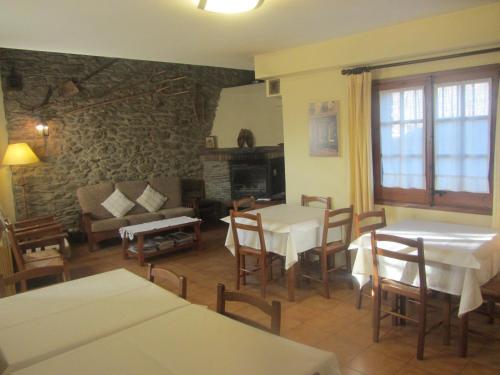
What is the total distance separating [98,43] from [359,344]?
3546 mm

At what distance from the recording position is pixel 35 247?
480cm

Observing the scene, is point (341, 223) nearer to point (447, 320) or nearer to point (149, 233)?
point (447, 320)

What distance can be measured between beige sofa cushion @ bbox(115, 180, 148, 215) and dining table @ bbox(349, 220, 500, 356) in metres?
4.40

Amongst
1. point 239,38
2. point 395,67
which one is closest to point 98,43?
point 239,38

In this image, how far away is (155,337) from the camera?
171 cm

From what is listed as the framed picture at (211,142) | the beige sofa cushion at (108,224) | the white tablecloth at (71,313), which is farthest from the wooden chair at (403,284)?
the framed picture at (211,142)

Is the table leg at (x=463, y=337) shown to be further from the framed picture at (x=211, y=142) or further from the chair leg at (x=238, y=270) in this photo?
the framed picture at (x=211, y=142)

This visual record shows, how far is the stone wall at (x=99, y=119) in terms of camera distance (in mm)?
→ 5926

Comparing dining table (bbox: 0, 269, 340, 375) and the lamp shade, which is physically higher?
the lamp shade

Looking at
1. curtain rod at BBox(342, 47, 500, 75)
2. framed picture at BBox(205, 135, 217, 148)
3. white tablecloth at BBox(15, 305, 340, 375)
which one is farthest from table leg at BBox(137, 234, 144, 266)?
white tablecloth at BBox(15, 305, 340, 375)

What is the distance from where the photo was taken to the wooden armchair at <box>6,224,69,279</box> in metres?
3.92

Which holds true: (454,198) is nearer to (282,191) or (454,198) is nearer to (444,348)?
(444,348)

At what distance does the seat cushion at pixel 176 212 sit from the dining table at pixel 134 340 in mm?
4309

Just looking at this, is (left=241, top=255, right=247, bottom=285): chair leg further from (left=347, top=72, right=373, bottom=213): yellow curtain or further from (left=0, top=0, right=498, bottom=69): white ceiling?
(left=0, top=0, right=498, bottom=69): white ceiling
